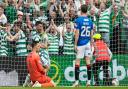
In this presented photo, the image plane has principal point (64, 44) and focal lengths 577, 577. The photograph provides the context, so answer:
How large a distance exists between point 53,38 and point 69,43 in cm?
48

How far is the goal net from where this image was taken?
16.2 meters

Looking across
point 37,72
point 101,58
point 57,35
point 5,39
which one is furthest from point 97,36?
point 37,72

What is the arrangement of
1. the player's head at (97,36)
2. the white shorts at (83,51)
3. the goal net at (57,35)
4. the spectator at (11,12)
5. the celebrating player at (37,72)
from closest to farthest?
the celebrating player at (37,72)
the white shorts at (83,51)
the player's head at (97,36)
the goal net at (57,35)
the spectator at (11,12)

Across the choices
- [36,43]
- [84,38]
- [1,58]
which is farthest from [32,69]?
[1,58]

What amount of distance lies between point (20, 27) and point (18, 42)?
472 millimetres

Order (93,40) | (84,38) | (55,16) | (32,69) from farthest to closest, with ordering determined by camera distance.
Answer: (55,16), (93,40), (84,38), (32,69)

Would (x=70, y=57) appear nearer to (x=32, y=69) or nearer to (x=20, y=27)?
(x=20, y=27)

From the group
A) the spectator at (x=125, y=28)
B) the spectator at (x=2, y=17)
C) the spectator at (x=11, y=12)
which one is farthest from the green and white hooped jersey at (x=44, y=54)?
the spectator at (x=125, y=28)

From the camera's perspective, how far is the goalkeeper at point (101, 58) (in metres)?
16.1

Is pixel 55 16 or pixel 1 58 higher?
pixel 55 16

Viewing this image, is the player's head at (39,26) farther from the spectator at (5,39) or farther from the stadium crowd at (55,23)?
the spectator at (5,39)

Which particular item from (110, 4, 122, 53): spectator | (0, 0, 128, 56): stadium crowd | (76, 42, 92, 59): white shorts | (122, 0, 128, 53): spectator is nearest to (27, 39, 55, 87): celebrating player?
(76, 42, 92, 59): white shorts

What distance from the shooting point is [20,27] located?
1656 cm

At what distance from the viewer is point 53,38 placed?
16547mm
